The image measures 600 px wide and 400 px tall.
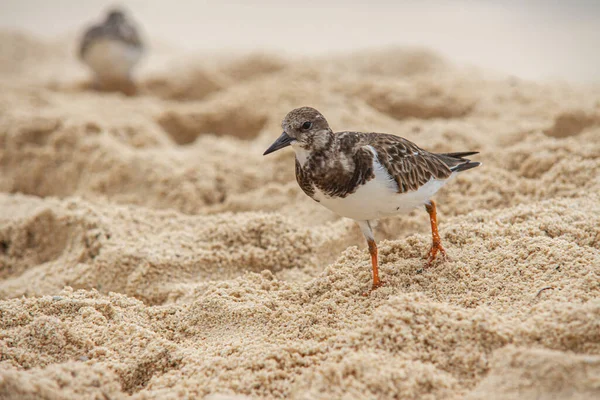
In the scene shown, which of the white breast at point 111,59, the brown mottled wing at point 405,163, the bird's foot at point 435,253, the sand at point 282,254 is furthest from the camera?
the white breast at point 111,59

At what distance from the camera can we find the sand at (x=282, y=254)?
6.18ft

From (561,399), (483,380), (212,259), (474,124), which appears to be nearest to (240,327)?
(212,259)

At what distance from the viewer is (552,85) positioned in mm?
5625

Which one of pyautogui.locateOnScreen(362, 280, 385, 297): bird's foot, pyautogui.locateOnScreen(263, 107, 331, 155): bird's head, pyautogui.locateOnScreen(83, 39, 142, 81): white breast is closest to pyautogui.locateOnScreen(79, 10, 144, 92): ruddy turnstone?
pyautogui.locateOnScreen(83, 39, 142, 81): white breast

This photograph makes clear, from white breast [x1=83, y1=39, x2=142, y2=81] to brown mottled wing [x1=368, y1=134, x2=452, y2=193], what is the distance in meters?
4.64

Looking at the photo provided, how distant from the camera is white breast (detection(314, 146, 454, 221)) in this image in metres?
2.29

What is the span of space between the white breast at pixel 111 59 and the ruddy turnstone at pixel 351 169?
4592 mm

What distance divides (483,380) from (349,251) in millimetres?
1172

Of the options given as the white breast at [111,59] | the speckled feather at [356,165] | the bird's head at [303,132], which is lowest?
the speckled feather at [356,165]

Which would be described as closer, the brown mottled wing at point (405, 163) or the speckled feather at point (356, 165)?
the speckled feather at point (356, 165)

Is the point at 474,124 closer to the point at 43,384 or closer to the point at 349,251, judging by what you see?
the point at 349,251

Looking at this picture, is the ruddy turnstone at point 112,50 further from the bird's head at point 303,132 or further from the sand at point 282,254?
the bird's head at point 303,132

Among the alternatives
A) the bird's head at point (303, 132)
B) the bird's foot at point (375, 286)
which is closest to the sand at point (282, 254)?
the bird's foot at point (375, 286)

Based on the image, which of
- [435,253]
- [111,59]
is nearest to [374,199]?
[435,253]
